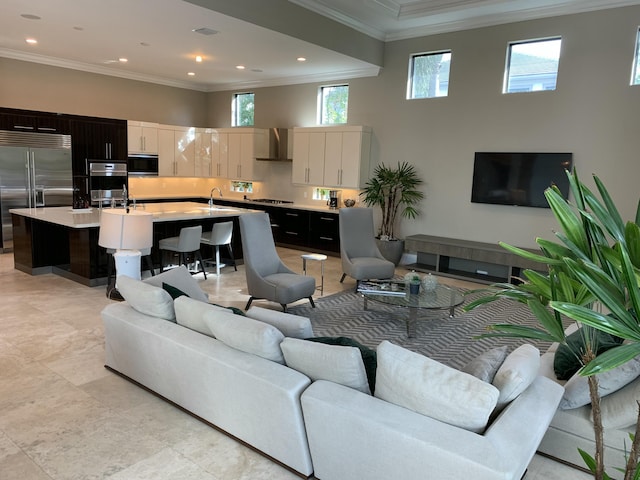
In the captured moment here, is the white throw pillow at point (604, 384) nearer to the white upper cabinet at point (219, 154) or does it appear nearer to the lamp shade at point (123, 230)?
the lamp shade at point (123, 230)

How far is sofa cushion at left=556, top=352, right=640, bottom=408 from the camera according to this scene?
2.51 meters

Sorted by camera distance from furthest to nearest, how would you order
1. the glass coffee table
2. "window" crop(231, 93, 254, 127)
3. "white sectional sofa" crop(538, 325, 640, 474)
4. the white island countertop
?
"window" crop(231, 93, 254, 127), the white island countertop, the glass coffee table, "white sectional sofa" crop(538, 325, 640, 474)

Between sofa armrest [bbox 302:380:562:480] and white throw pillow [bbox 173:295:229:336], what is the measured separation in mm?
990

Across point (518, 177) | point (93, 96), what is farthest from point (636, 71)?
point (93, 96)

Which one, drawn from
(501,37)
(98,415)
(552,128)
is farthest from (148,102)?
(98,415)

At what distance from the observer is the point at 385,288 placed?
205 inches

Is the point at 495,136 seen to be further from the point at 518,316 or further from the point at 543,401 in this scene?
the point at 543,401

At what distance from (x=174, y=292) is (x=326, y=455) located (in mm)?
1731

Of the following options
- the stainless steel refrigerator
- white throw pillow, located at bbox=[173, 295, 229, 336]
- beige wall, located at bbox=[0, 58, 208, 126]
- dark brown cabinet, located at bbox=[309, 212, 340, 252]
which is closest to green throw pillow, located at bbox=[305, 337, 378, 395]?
white throw pillow, located at bbox=[173, 295, 229, 336]

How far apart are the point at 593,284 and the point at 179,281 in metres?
3.15

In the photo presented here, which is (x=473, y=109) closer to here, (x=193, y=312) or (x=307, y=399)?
(x=193, y=312)

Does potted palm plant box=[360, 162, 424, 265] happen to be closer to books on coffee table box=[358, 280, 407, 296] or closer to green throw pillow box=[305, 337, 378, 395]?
books on coffee table box=[358, 280, 407, 296]

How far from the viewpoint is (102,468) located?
8.29 feet

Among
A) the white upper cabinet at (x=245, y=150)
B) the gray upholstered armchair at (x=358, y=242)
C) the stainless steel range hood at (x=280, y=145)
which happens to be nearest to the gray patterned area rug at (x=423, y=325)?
the gray upholstered armchair at (x=358, y=242)
